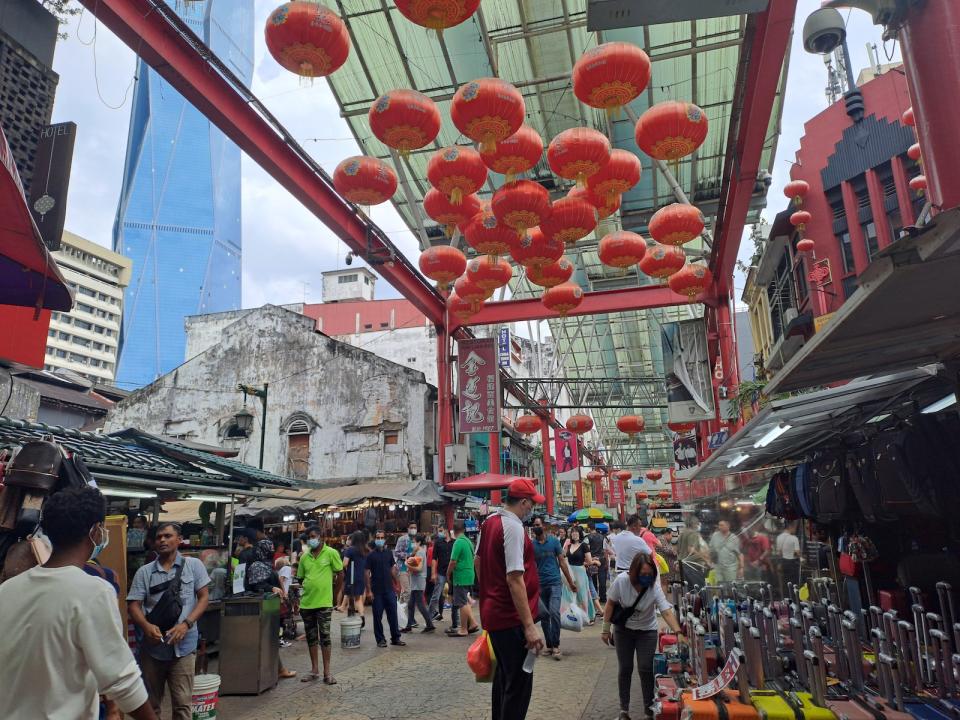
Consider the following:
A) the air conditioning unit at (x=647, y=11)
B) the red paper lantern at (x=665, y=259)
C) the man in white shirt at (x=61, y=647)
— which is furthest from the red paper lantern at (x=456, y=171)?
the man in white shirt at (x=61, y=647)

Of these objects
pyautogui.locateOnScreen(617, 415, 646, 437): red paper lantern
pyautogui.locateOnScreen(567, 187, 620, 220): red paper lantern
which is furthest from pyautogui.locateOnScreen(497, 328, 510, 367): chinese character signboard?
pyautogui.locateOnScreen(567, 187, 620, 220): red paper lantern

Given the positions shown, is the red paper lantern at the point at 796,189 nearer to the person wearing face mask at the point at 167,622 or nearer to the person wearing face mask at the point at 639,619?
the person wearing face mask at the point at 639,619

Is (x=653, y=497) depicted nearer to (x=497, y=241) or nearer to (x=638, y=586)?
(x=497, y=241)

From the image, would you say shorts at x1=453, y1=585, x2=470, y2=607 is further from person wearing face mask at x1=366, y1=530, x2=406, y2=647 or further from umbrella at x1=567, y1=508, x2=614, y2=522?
umbrella at x1=567, y1=508, x2=614, y2=522

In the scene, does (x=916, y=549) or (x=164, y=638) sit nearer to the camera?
(x=164, y=638)

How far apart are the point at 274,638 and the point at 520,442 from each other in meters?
31.2

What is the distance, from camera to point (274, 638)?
758cm

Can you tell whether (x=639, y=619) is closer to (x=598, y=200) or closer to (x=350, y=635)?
(x=350, y=635)

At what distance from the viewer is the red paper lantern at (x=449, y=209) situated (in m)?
9.93

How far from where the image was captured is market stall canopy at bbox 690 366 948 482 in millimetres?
5387

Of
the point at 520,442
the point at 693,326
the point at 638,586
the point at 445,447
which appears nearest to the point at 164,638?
the point at 638,586

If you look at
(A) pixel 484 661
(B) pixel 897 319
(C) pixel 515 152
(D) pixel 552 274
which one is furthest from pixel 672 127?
(A) pixel 484 661

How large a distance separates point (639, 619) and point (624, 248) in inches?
264

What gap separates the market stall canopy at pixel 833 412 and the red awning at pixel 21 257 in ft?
19.0
